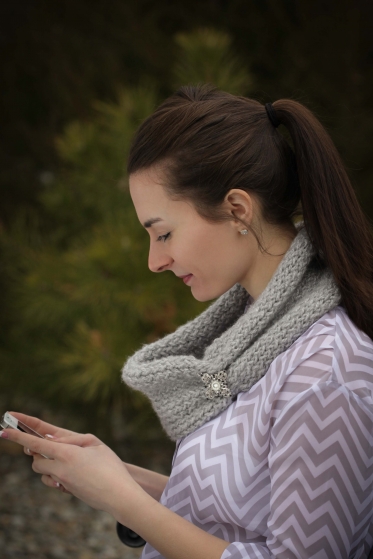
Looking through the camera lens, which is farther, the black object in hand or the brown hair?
the black object in hand

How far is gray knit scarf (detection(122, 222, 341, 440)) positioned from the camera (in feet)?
3.14

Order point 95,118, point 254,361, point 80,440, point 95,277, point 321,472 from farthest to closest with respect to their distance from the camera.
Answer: point 95,118
point 95,277
point 80,440
point 254,361
point 321,472

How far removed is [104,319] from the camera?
245 centimetres

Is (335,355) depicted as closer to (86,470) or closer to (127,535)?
(86,470)

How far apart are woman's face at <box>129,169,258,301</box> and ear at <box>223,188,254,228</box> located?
0.04 ft

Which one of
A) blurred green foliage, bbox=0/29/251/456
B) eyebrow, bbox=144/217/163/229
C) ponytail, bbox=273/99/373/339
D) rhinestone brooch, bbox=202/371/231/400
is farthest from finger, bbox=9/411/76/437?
blurred green foliage, bbox=0/29/251/456

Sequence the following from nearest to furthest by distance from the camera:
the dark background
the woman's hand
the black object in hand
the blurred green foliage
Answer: the woman's hand → the black object in hand → the blurred green foliage → the dark background

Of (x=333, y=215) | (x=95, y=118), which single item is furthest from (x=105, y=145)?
(x=333, y=215)

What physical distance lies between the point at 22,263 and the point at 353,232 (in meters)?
2.00

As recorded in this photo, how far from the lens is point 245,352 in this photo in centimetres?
99

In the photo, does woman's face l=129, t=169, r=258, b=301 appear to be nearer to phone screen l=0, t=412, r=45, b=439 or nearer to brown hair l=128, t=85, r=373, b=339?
brown hair l=128, t=85, r=373, b=339

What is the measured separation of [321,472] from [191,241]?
393 mm

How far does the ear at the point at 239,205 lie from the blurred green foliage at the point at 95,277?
4.25ft

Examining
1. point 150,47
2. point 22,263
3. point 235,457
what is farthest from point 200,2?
point 235,457
